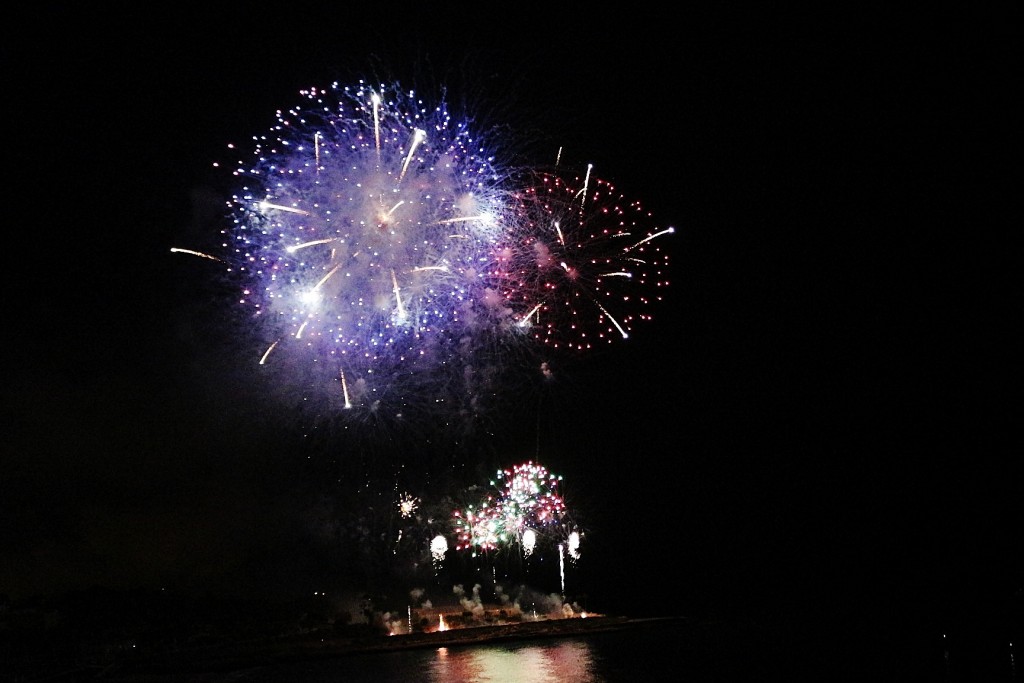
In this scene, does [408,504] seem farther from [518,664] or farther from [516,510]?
[518,664]

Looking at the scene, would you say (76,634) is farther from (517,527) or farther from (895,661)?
(895,661)

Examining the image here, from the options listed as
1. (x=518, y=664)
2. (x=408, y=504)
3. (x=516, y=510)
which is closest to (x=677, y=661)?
(x=518, y=664)

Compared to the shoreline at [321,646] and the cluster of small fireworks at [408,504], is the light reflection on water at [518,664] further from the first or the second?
the cluster of small fireworks at [408,504]

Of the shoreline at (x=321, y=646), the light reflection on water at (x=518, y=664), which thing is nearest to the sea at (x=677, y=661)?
the light reflection on water at (x=518, y=664)

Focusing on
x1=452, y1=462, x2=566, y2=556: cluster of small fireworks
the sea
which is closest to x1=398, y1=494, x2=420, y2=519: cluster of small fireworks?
x1=452, y1=462, x2=566, y2=556: cluster of small fireworks

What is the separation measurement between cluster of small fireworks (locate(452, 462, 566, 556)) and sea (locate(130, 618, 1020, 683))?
356 centimetres

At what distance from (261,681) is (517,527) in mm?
9702

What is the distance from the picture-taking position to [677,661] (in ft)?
51.3

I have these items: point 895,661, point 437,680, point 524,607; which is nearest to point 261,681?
point 437,680

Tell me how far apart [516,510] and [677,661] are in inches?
325

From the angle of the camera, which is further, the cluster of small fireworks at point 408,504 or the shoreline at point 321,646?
the cluster of small fireworks at point 408,504

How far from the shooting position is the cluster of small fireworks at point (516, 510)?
22.9m

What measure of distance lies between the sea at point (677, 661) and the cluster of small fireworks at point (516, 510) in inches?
140

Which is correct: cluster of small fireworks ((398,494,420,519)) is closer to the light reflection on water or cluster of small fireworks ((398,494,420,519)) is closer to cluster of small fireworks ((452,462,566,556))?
cluster of small fireworks ((452,462,566,556))
